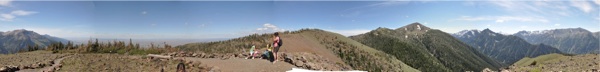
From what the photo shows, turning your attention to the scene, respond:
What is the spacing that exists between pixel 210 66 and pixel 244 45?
1597cm

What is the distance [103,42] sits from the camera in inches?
1341

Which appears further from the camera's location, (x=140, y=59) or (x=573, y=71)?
(x=573, y=71)

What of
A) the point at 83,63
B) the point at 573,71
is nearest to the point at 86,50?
the point at 83,63

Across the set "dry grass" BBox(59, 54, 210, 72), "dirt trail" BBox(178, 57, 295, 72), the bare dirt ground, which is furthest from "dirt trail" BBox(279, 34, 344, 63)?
"dry grass" BBox(59, 54, 210, 72)

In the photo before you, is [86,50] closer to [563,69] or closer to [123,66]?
[123,66]

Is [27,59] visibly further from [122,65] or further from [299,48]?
[299,48]

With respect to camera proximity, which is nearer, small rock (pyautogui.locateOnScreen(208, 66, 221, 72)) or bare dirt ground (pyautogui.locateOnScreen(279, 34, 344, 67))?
small rock (pyautogui.locateOnScreen(208, 66, 221, 72))

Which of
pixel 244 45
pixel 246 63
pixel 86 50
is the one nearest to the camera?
pixel 246 63

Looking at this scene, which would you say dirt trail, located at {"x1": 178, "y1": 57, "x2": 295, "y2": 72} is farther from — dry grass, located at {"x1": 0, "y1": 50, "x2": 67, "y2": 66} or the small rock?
dry grass, located at {"x1": 0, "y1": 50, "x2": 67, "y2": 66}

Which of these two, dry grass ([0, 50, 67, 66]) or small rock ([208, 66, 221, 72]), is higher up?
dry grass ([0, 50, 67, 66])

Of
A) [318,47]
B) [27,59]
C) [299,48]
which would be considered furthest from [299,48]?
[27,59]

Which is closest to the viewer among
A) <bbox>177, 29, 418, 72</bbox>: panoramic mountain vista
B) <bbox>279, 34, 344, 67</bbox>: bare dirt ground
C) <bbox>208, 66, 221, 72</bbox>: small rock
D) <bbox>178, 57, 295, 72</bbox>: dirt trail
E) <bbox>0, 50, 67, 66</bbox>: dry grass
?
<bbox>208, 66, 221, 72</bbox>: small rock

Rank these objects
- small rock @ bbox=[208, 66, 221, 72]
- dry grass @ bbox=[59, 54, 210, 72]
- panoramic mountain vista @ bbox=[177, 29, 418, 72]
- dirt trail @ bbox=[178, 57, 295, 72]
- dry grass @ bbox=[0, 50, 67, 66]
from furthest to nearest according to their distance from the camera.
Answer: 1. panoramic mountain vista @ bbox=[177, 29, 418, 72]
2. dry grass @ bbox=[0, 50, 67, 66]
3. dry grass @ bbox=[59, 54, 210, 72]
4. dirt trail @ bbox=[178, 57, 295, 72]
5. small rock @ bbox=[208, 66, 221, 72]

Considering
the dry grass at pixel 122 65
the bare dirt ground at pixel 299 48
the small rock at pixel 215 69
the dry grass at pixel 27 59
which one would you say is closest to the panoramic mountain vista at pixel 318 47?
the bare dirt ground at pixel 299 48
